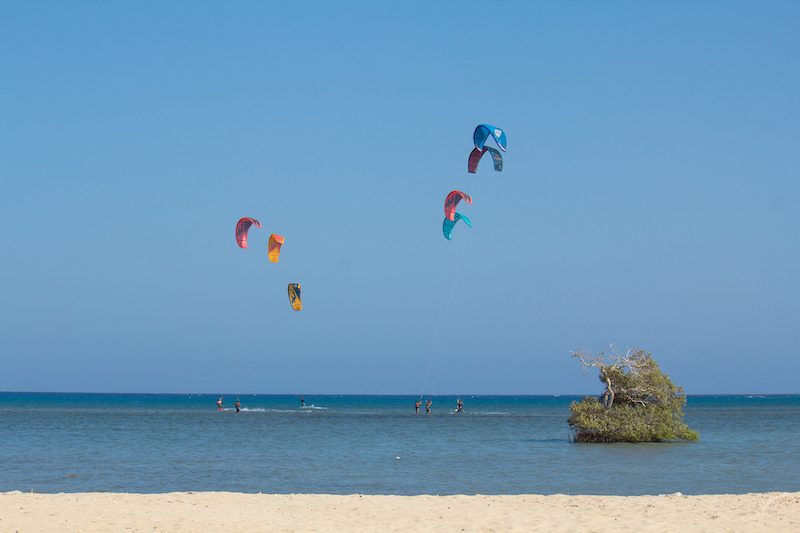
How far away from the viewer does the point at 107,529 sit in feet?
32.8

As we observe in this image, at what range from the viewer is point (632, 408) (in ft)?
87.0

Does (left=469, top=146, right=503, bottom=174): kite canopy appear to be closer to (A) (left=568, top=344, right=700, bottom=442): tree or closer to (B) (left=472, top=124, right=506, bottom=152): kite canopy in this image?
(B) (left=472, top=124, right=506, bottom=152): kite canopy

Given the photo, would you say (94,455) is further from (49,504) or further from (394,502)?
(394,502)

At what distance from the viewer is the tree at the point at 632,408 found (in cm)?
2589

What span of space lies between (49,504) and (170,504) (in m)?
1.99

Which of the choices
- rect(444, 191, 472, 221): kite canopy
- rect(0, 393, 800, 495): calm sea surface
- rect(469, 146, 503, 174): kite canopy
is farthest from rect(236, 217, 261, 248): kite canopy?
rect(469, 146, 503, 174): kite canopy

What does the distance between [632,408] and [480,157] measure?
10.8 m

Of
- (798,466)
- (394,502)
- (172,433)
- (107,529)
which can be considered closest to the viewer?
(107,529)

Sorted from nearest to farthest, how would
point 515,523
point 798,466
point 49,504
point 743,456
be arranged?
point 515,523, point 49,504, point 798,466, point 743,456

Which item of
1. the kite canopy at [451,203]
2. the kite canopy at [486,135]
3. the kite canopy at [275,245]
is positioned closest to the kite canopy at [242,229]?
the kite canopy at [275,245]

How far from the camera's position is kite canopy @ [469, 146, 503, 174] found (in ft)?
79.1

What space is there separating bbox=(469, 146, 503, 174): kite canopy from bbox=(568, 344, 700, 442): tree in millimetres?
7665

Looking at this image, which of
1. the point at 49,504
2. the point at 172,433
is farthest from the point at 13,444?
the point at 49,504

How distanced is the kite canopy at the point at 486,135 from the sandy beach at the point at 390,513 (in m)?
12.5
